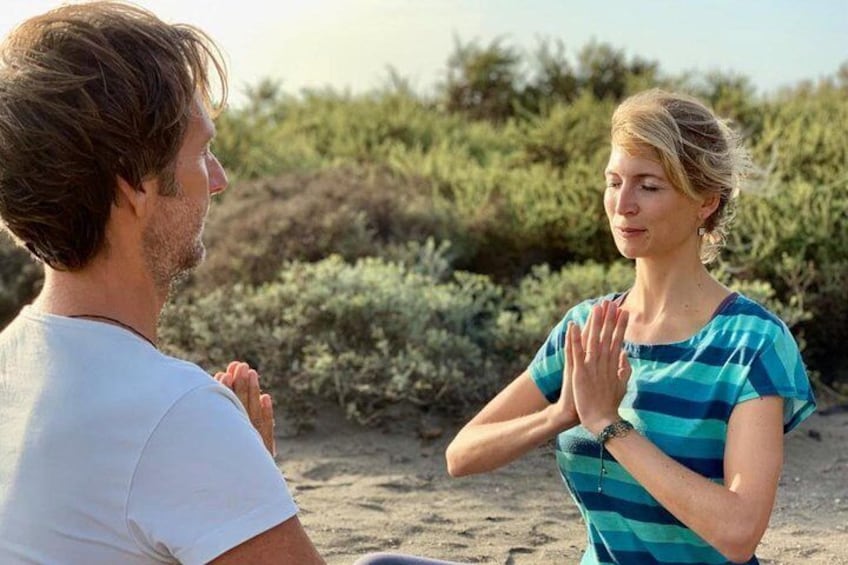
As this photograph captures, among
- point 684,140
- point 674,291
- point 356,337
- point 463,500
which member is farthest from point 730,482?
point 356,337

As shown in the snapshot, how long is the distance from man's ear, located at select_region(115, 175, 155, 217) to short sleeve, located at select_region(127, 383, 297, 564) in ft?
1.05

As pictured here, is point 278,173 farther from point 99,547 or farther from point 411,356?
point 99,547

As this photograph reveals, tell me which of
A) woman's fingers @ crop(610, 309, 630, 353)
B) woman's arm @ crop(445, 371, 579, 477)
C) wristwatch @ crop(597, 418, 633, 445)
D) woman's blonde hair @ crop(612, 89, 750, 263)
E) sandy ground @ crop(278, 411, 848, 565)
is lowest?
sandy ground @ crop(278, 411, 848, 565)

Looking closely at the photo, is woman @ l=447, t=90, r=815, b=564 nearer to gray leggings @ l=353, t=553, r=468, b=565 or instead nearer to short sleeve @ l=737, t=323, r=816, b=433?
short sleeve @ l=737, t=323, r=816, b=433

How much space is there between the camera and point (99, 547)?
70.3 inches

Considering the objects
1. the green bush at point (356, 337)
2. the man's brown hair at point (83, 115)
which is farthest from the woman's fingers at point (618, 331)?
the green bush at point (356, 337)

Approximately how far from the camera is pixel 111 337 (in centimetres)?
183

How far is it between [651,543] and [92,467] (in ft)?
4.96

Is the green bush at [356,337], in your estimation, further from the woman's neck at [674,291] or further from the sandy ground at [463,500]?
the woman's neck at [674,291]

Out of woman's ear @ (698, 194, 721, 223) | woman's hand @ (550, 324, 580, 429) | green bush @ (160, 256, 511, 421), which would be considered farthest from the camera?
green bush @ (160, 256, 511, 421)

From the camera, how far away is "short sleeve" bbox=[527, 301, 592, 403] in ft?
10.4

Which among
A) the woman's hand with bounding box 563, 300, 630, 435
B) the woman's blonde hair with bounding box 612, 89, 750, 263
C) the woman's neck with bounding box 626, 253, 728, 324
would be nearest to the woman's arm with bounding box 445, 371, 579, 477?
the woman's hand with bounding box 563, 300, 630, 435

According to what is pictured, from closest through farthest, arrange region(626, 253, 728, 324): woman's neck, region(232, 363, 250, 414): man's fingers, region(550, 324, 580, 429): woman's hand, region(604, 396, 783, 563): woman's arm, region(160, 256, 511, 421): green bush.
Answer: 1. region(232, 363, 250, 414): man's fingers
2. region(604, 396, 783, 563): woman's arm
3. region(550, 324, 580, 429): woman's hand
4. region(626, 253, 728, 324): woman's neck
5. region(160, 256, 511, 421): green bush

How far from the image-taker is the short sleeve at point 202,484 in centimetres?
171
